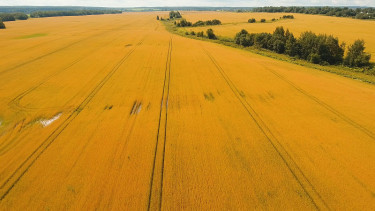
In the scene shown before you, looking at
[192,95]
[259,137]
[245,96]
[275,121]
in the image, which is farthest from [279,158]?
[192,95]

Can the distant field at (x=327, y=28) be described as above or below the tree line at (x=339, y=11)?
below

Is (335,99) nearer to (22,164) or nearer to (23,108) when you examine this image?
(22,164)

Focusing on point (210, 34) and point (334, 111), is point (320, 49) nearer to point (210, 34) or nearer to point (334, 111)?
point (334, 111)

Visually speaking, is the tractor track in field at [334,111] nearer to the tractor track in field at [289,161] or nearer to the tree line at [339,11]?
the tractor track in field at [289,161]

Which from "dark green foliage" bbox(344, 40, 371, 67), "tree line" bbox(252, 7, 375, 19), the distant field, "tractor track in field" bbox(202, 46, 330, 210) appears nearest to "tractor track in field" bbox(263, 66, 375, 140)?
"tractor track in field" bbox(202, 46, 330, 210)

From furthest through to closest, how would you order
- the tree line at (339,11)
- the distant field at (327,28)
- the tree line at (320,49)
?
the tree line at (339,11)
the distant field at (327,28)
the tree line at (320,49)

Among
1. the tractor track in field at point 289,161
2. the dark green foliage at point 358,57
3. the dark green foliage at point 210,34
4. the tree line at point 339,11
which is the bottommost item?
the tractor track in field at point 289,161

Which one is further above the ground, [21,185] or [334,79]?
[334,79]

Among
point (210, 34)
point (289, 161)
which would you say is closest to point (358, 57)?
point (289, 161)

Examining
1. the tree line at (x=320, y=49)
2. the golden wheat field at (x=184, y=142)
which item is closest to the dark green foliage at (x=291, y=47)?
the tree line at (x=320, y=49)

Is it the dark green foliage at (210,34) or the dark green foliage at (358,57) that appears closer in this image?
the dark green foliage at (358,57)
